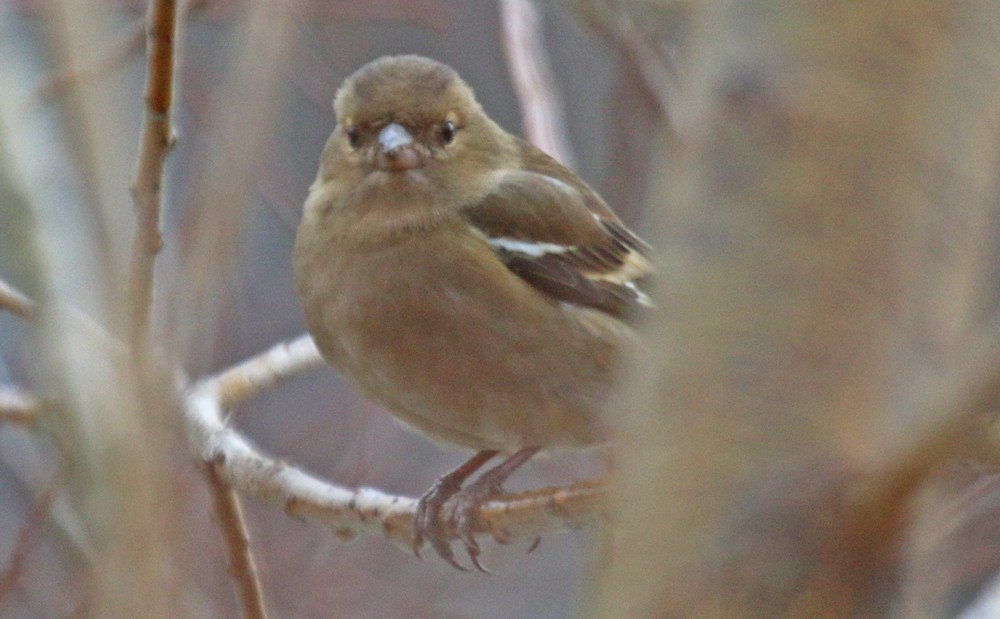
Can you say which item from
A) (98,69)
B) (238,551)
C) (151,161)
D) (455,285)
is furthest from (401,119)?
(238,551)

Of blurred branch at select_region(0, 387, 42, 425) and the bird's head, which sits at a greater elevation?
the bird's head

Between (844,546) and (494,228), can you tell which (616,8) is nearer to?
(494,228)

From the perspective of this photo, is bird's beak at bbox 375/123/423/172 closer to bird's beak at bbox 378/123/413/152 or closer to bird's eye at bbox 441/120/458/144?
bird's beak at bbox 378/123/413/152

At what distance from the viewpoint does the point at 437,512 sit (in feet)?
10.7

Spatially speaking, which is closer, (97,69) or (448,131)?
(97,69)

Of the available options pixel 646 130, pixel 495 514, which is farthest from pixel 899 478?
pixel 646 130

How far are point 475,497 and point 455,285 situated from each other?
0.53 metres

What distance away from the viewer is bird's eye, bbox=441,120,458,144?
11.5 ft

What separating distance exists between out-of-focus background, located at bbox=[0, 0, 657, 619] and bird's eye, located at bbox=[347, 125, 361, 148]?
0.80ft

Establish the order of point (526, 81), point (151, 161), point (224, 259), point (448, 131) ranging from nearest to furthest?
point (151, 161)
point (224, 259)
point (448, 131)
point (526, 81)

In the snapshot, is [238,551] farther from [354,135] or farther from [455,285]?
[354,135]

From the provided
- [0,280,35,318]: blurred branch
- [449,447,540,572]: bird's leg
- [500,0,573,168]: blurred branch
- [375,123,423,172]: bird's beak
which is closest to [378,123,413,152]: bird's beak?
[375,123,423,172]: bird's beak

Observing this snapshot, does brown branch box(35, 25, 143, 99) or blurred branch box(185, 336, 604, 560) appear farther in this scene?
brown branch box(35, 25, 143, 99)

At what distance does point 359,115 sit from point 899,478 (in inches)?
104
